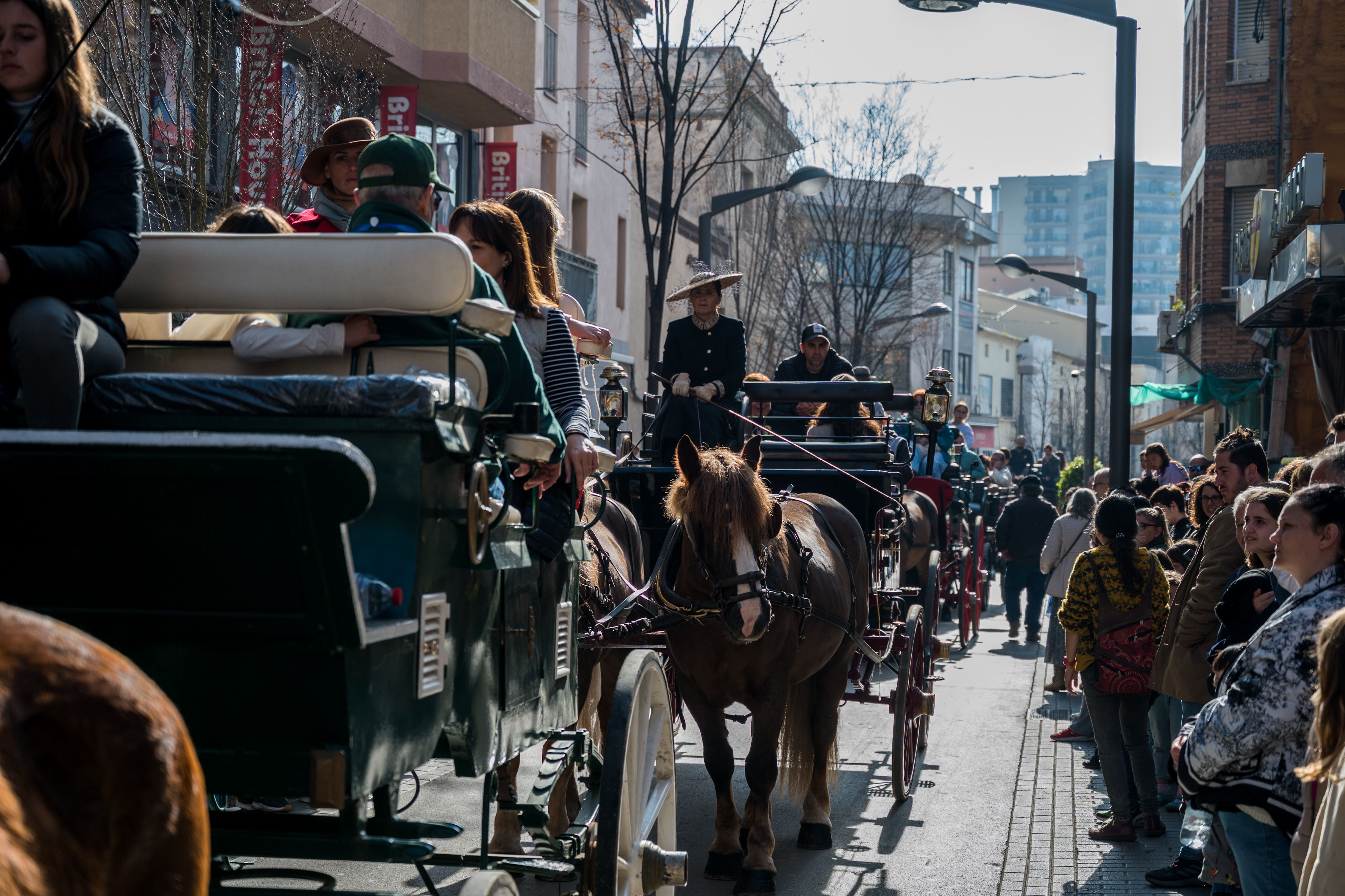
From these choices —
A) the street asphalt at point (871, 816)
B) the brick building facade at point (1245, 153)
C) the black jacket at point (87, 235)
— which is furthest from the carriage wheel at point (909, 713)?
the brick building facade at point (1245, 153)

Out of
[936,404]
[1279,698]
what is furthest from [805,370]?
[1279,698]

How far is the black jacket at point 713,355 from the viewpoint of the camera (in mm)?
8914

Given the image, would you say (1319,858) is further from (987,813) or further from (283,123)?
(283,123)

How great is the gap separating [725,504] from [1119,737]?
2.78m

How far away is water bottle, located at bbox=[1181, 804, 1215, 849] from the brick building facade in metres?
11.8

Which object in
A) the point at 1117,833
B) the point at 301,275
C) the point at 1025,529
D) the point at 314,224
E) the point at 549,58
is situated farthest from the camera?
the point at 549,58

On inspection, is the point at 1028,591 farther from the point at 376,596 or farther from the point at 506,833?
the point at 376,596

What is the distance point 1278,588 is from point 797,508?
3088mm

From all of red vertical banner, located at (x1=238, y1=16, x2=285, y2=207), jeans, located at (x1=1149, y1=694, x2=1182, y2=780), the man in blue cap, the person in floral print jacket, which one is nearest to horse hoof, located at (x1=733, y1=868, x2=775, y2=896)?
the person in floral print jacket

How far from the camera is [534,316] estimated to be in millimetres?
4801

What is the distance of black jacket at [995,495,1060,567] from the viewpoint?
17.1m

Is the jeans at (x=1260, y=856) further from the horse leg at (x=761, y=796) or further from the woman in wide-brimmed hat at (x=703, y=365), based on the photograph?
the woman in wide-brimmed hat at (x=703, y=365)

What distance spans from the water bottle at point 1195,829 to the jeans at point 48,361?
5.27m

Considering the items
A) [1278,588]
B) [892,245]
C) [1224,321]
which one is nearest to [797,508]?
[1278,588]
